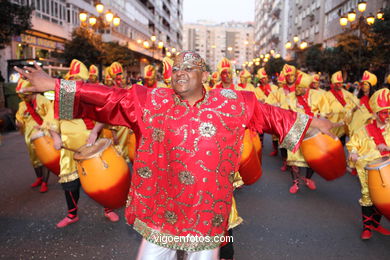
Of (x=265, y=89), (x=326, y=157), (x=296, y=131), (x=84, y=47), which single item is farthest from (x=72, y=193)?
(x=84, y=47)

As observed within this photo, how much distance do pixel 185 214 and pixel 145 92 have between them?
2.85 feet

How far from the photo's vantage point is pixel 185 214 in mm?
2344

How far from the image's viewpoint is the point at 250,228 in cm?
462

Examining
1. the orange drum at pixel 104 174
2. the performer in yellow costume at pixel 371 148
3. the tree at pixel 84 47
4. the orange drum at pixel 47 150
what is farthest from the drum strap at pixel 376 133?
the tree at pixel 84 47

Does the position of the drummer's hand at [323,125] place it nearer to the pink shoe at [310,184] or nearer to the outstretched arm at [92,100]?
the outstretched arm at [92,100]

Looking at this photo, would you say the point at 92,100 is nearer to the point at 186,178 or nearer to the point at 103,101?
the point at 103,101

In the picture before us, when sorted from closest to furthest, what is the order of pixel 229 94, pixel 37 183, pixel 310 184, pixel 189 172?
pixel 189 172
pixel 229 94
pixel 37 183
pixel 310 184

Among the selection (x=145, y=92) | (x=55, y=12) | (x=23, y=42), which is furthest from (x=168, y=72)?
(x=55, y=12)

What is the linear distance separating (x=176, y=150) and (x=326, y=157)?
2813 millimetres

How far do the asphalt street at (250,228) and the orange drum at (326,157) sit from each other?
777mm

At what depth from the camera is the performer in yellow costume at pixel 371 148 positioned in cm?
429

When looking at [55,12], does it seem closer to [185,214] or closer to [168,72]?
[168,72]

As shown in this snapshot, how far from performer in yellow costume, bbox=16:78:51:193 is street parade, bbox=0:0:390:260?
2 cm

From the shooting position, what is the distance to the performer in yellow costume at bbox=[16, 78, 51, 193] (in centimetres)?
524
